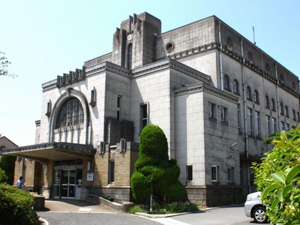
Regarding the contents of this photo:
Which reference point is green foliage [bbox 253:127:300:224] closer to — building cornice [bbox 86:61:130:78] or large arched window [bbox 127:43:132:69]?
building cornice [bbox 86:61:130:78]

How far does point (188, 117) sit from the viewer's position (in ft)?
84.3

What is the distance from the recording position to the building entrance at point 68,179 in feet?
89.6

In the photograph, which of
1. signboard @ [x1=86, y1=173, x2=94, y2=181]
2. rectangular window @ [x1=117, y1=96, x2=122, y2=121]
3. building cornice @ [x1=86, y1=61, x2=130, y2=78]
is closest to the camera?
signboard @ [x1=86, y1=173, x2=94, y2=181]

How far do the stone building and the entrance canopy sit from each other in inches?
2.9

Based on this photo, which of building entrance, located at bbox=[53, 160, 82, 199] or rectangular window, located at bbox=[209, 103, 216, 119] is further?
building entrance, located at bbox=[53, 160, 82, 199]

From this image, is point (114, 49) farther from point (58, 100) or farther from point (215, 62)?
point (215, 62)

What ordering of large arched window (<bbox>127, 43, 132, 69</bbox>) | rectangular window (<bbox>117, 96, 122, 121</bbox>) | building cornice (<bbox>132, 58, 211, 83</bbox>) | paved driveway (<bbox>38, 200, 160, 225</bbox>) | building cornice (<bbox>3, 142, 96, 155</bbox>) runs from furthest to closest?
large arched window (<bbox>127, 43, 132, 69</bbox>) → rectangular window (<bbox>117, 96, 122, 121</bbox>) → building cornice (<bbox>132, 58, 211, 83</bbox>) → building cornice (<bbox>3, 142, 96, 155</bbox>) → paved driveway (<bbox>38, 200, 160, 225</bbox>)

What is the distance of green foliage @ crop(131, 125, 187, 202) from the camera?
2052 cm

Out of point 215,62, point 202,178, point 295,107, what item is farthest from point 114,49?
point 295,107

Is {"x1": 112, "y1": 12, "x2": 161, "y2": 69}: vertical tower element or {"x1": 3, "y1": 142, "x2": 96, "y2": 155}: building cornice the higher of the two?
{"x1": 112, "y1": 12, "x2": 161, "y2": 69}: vertical tower element

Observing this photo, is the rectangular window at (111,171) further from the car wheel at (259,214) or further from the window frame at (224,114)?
the car wheel at (259,214)

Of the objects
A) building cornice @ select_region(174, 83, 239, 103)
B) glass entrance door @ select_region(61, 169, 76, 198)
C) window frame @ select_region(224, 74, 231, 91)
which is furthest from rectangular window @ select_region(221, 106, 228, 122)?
glass entrance door @ select_region(61, 169, 76, 198)

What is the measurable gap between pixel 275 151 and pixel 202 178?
19.8m

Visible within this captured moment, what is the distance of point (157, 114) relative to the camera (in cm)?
2703
